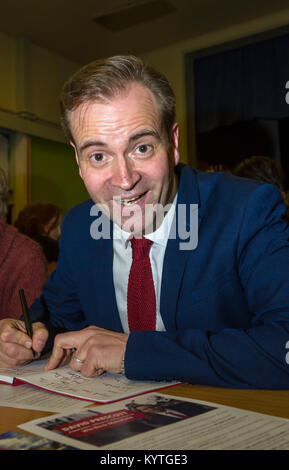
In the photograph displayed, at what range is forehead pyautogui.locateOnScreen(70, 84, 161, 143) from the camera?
1.16 m

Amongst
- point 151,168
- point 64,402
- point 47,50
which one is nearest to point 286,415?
point 64,402

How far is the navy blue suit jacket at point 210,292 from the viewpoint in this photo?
938 millimetres

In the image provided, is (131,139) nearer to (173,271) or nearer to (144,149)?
(144,149)

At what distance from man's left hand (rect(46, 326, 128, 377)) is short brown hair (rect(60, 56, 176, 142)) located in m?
0.56

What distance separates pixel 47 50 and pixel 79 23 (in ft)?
2.82

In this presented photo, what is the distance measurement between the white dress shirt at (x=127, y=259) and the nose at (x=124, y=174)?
16cm

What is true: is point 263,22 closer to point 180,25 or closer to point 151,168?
point 180,25

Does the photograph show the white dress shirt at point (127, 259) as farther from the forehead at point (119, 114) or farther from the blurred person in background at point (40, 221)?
the blurred person in background at point (40, 221)

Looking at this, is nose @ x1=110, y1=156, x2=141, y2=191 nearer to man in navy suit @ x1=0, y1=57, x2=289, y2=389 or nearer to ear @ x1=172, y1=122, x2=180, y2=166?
man in navy suit @ x1=0, y1=57, x2=289, y2=389

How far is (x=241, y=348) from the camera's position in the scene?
0.95 meters

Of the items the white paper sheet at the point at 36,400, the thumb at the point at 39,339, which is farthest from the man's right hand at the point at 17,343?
the white paper sheet at the point at 36,400

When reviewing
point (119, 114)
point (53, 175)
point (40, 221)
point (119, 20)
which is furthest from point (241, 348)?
point (53, 175)

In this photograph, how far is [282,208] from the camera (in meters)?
1.16

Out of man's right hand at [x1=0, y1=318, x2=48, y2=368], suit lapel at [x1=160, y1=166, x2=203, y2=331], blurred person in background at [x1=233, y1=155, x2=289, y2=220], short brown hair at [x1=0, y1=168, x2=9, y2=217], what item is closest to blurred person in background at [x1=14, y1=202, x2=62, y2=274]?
short brown hair at [x1=0, y1=168, x2=9, y2=217]
